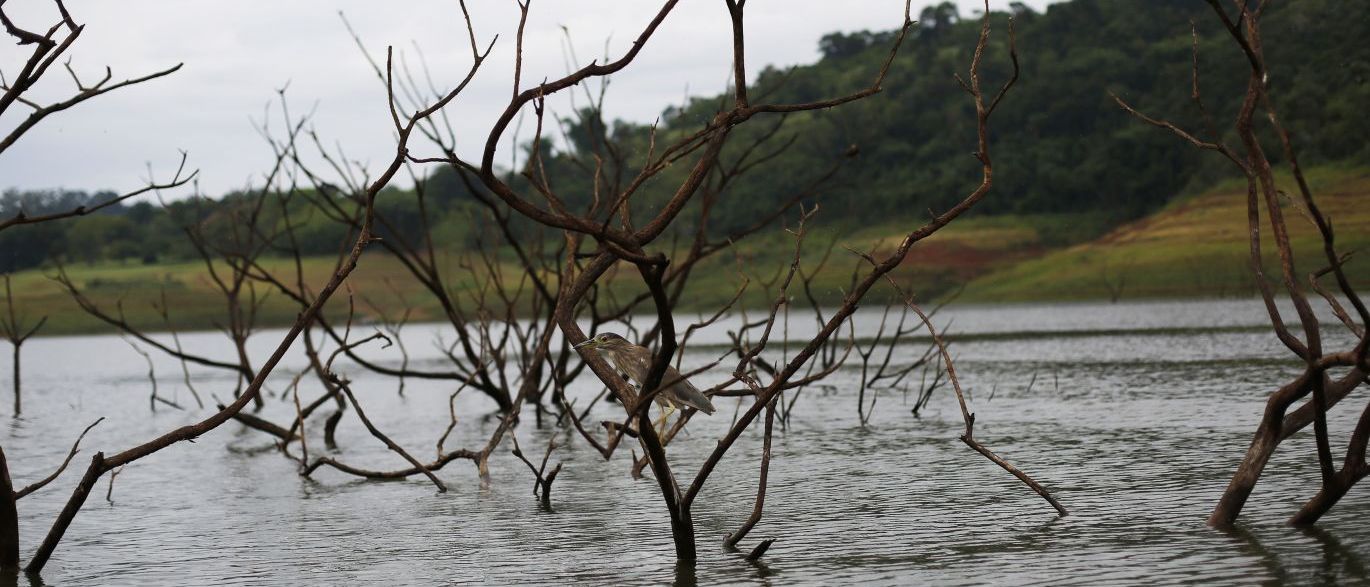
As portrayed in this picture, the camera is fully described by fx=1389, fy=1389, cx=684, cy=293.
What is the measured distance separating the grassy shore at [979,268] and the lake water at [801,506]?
42634mm

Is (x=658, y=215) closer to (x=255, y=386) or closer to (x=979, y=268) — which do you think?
(x=255, y=386)

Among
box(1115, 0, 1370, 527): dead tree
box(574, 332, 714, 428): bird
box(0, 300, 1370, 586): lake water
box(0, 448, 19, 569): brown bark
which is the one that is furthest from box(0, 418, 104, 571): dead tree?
box(1115, 0, 1370, 527): dead tree

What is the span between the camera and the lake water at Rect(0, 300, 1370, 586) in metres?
7.58

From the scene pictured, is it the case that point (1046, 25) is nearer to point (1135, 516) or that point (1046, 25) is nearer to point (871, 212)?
point (871, 212)

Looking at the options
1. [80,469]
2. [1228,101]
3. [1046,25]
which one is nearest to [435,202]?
[1046,25]

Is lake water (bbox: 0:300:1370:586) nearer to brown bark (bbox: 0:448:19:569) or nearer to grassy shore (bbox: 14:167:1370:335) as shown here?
brown bark (bbox: 0:448:19:569)

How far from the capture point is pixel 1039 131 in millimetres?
97250

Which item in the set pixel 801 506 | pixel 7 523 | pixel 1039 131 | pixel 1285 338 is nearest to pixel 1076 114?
pixel 1039 131

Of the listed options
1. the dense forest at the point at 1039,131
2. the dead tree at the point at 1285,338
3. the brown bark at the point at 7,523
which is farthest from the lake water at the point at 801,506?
the dense forest at the point at 1039,131

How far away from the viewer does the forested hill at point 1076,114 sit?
264 ft

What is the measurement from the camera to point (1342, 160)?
76.6 m

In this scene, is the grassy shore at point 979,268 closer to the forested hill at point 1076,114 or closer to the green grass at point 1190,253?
the green grass at point 1190,253

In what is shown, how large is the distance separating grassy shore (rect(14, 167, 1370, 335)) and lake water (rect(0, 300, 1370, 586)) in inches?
1679

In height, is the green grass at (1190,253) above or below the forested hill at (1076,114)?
below
